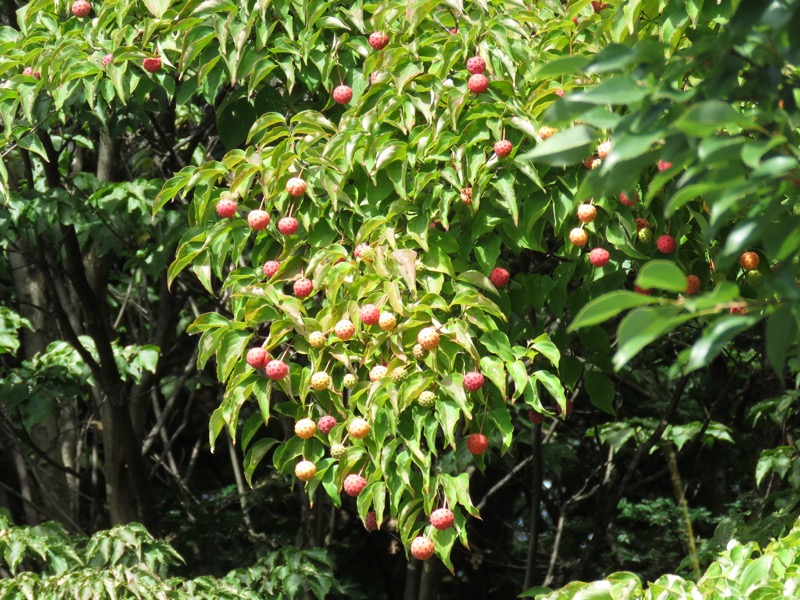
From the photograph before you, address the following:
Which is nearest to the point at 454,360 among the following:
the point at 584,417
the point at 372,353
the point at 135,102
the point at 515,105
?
the point at 372,353

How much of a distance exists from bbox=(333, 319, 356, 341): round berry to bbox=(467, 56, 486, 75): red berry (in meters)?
0.70

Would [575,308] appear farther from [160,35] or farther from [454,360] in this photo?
[160,35]

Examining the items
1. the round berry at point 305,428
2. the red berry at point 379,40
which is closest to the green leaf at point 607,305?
the round berry at point 305,428

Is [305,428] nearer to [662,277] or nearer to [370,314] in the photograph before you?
[370,314]

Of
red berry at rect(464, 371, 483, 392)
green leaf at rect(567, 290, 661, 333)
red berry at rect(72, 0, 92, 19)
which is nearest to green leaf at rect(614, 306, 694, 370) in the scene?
green leaf at rect(567, 290, 661, 333)

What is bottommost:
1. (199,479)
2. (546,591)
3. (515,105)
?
(199,479)

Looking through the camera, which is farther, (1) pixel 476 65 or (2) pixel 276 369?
(1) pixel 476 65

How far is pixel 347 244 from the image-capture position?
2.93 meters

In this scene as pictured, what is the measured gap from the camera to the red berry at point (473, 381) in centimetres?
247

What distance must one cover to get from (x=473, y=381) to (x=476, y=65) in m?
0.79

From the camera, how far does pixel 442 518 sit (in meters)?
2.49

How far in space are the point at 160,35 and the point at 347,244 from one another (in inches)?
32.4

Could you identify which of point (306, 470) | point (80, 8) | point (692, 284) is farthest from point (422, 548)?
point (80, 8)

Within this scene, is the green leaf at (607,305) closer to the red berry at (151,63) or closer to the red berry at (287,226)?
the red berry at (287,226)
